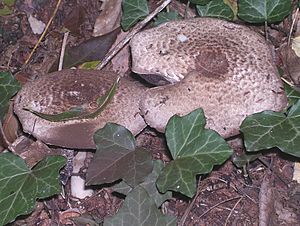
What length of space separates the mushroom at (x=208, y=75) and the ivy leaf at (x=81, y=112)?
15cm

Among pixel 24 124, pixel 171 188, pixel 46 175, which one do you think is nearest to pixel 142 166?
pixel 171 188

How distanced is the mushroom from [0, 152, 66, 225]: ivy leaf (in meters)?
0.47

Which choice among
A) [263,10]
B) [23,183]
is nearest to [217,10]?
[263,10]

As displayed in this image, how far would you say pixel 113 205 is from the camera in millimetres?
→ 2988

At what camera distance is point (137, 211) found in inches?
96.5

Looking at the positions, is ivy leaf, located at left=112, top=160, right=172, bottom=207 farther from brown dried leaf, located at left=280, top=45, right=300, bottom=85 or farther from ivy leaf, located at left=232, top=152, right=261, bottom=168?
brown dried leaf, located at left=280, top=45, right=300, bottom=85

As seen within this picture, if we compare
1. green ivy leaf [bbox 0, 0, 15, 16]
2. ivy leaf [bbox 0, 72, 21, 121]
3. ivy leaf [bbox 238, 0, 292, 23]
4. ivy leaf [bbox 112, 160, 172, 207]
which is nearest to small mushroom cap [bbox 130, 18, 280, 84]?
ivy leaf [bbox 238, 0, 292, 23]

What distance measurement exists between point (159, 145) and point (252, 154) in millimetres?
516

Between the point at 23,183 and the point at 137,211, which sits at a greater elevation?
the point at 23,183

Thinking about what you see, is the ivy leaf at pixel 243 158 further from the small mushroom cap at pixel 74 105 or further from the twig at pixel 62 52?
the twig at pixel 62 52

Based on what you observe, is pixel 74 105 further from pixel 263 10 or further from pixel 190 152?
pixel 263 10

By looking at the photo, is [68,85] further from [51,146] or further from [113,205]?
[113,205]

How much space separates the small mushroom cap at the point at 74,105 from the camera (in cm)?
265

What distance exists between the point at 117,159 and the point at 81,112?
0.83ft
